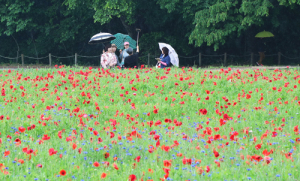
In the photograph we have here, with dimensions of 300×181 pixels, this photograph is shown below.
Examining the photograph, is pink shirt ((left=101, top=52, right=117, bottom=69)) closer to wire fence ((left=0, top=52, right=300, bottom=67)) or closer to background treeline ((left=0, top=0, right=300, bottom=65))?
background treeline ((left=0, top=0, right=300, bottom=65))

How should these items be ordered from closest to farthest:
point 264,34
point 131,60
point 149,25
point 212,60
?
1. point 131,60
2. point 264,34
3. point 149,25
4. point 212,60

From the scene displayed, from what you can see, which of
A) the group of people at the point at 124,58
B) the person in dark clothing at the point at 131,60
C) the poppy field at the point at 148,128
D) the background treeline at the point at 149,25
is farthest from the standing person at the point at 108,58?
the background treeline at the point at 149,25

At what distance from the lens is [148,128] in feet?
20.4

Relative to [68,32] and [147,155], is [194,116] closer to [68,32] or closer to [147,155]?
[147,155]

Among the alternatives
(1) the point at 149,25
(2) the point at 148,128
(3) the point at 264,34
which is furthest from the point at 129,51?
(1) the point at 149,25

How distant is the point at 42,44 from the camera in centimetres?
2886

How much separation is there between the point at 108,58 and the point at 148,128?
686 cm

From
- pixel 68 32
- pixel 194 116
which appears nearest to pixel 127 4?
pixel 68 32

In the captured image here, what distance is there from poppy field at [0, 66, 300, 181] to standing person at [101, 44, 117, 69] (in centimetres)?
99

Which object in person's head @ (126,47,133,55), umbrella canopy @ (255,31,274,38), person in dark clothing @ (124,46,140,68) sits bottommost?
person in dark clothing @ (124,46,140,68)

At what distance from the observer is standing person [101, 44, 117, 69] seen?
1260 cm

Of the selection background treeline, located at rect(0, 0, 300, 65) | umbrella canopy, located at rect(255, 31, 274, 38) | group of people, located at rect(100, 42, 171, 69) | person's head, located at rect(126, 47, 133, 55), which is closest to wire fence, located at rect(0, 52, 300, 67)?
background treeline, located at rect(0, 0, 300, 65)

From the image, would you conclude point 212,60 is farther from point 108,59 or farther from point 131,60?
point 108,59

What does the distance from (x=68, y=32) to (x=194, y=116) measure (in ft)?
71.5
